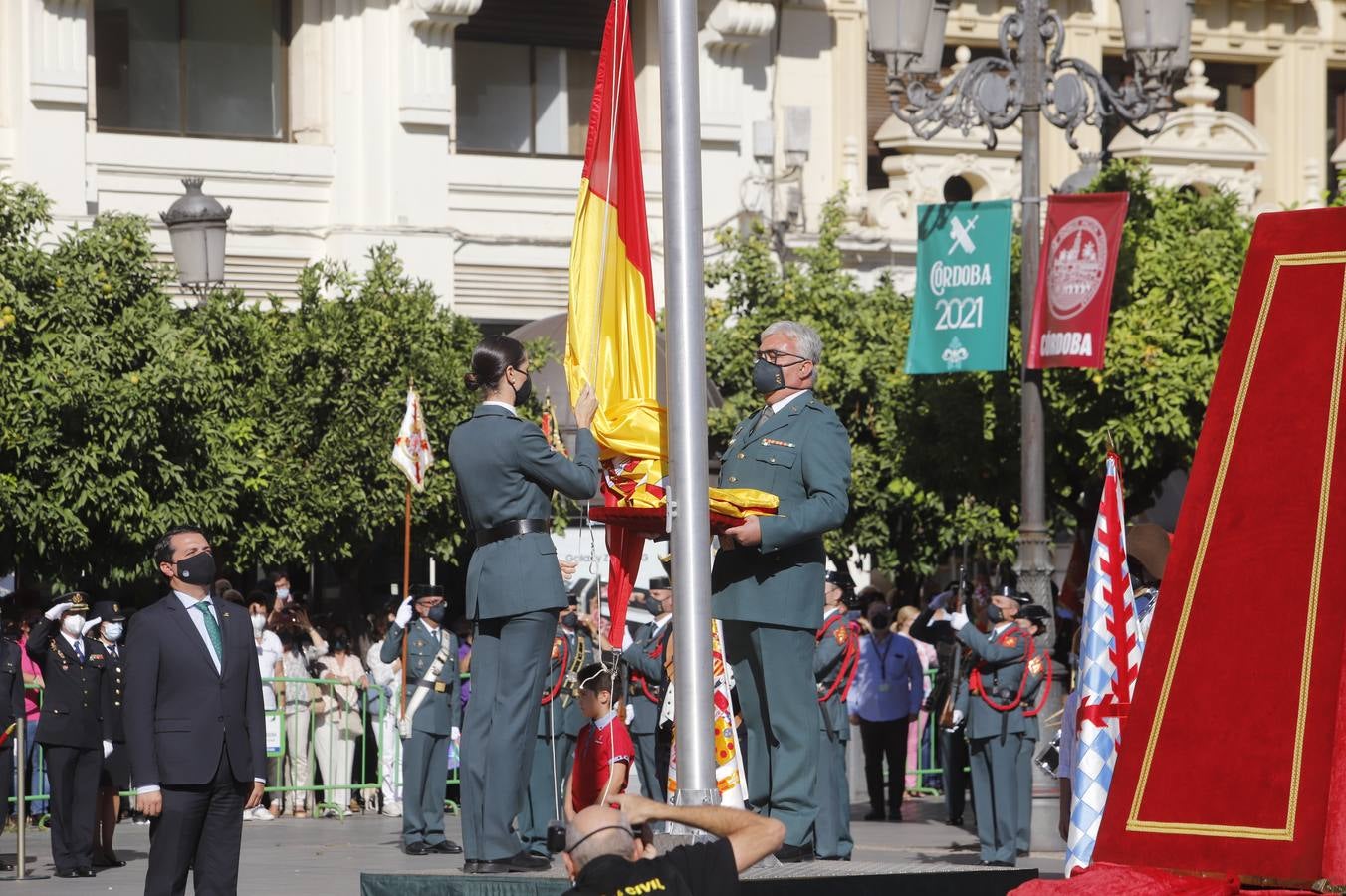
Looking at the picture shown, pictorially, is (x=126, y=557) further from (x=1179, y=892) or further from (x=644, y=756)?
(x=1179, y=892)

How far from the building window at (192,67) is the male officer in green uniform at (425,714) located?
1376cm

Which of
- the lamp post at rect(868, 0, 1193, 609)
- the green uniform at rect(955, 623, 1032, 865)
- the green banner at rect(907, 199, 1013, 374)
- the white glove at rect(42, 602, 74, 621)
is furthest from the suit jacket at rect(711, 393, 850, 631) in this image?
the green banner at rect(907, 199, 1013, 374)

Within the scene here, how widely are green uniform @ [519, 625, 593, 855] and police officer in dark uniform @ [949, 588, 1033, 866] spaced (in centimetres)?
245

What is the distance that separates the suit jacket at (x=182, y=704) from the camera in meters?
9.63

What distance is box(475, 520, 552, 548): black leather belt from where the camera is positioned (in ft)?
31.1

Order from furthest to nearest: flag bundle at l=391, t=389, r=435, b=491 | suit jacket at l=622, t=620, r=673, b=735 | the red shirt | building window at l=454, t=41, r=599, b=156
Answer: building window at l=454, t=41, r=599, b=156 → flag bundle at l=391, t=389, r=435, b=491 → suit jacket at l=622, t=620, r=673, b=735 → the red shirt

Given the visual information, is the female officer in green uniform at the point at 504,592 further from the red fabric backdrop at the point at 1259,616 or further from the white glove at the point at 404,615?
the white glove at the point at 404,615

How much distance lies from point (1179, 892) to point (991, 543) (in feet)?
62.8

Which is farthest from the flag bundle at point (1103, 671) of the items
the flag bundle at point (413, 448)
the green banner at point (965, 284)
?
the green banner at point (965, 284)

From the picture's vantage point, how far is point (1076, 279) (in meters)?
18.9

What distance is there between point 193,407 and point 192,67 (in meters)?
9.58

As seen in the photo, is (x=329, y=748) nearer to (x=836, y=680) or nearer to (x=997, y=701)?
(x=836, y=680)

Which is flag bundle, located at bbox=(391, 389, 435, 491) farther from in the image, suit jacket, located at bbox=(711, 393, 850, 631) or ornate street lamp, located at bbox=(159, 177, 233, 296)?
suit jacket, located at bbox=(711, 393, 850, 631)

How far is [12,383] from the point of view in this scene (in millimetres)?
19656
